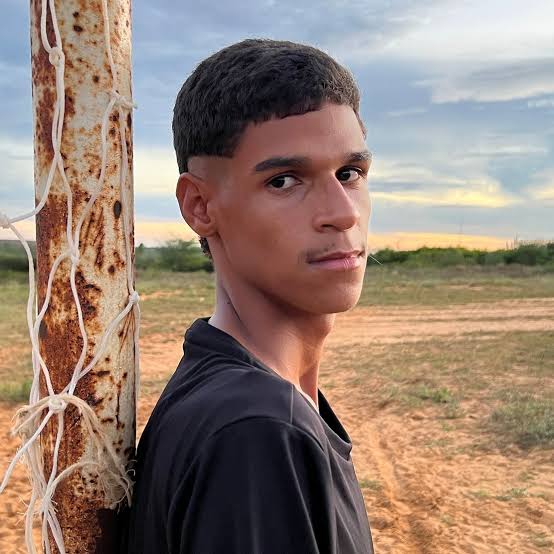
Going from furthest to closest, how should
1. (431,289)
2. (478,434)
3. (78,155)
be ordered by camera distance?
1. (431,289)
2. (478,434)
3. (78,155)

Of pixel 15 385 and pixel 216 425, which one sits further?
pixel 15 385

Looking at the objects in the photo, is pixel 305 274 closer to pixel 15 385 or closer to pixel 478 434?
pixel 478 434

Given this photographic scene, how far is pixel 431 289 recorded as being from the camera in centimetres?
1856

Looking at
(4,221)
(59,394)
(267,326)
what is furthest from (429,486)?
(4,221)

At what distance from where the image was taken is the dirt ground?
13.9 feet

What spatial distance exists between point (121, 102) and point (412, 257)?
2723cm

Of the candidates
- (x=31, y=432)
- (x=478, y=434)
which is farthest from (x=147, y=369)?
(x=31, y=432)

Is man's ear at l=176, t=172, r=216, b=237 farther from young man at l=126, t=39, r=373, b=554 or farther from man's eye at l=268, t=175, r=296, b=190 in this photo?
man's eye at l=268, t=175, r=296, b=190

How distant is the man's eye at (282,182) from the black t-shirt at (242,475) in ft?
1.08

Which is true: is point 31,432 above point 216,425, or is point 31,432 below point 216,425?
below

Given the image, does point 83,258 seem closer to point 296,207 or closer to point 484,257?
point 296,207

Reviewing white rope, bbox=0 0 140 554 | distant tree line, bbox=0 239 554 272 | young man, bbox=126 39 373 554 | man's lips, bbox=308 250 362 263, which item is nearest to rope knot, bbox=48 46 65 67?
white rope, bbox=0 0 140 554

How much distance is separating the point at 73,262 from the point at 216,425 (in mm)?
510

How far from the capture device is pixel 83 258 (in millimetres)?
1297
